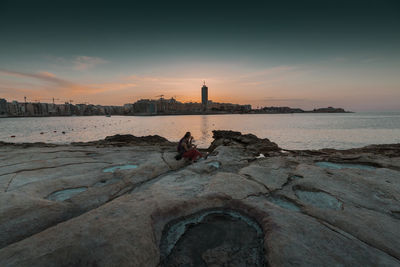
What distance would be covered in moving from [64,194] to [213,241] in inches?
189

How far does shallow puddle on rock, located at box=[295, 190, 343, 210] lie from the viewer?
497 centimetres

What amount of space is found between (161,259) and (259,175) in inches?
199

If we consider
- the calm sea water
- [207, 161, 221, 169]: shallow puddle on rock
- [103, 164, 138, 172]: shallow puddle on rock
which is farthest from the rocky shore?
the calm sea water

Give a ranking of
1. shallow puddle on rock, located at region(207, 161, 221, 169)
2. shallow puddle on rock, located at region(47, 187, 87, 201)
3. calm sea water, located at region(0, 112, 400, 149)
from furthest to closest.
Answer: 1. calm sea water, located at region(0, 112, 400, 149)
2. shallow puddle on rock, located at region(207, 161, 221, 169)
3. shallow puddle on rock, located at region(47, 187, 87, 201)

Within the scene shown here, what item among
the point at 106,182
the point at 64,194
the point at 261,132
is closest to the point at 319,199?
the point at 106,182

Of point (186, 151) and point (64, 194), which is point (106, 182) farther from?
point (186, 151)

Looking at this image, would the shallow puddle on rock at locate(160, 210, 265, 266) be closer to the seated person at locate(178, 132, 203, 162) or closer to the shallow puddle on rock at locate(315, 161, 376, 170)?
the seated person at locate(178, 132, 203, 162)

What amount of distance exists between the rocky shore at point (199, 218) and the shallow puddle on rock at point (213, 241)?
0.02m

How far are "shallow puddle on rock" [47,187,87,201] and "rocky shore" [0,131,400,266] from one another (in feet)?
0.09

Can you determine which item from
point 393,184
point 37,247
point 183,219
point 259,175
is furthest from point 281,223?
point 393,184

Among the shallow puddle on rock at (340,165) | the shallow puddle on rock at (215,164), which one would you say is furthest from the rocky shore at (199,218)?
the shallow puddle on rock at (340,165)

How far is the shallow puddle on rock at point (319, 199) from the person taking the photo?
4.97m

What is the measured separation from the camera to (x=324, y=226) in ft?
12.7

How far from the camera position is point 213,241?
370 centimetres
